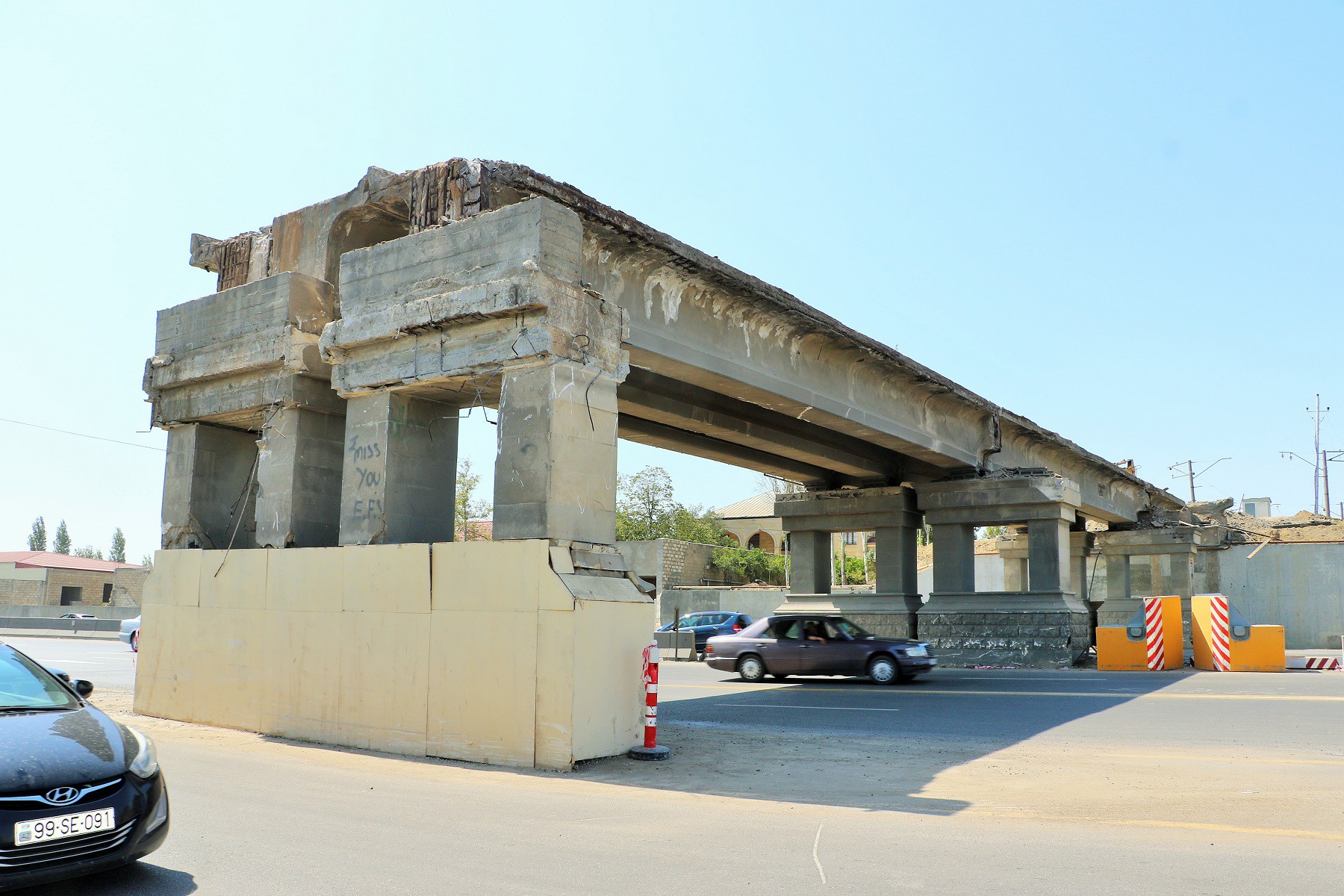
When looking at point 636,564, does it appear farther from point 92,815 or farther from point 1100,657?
point 92,815

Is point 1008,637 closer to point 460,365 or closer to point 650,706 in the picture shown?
point 650,706

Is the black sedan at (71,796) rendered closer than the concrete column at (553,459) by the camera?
Yes

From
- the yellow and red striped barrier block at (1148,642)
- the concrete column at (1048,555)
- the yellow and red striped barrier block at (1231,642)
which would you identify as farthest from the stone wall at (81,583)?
the yellow and red striped barrier block at (1231,642)

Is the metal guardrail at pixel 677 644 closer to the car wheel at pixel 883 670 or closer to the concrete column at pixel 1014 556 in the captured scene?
the car wheel at pixel 883 670

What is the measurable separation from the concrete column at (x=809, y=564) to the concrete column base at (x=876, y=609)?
1.34 feet

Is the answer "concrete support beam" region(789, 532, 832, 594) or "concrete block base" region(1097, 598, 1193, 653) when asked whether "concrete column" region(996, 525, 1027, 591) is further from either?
"concrete support beam" region(789, 532, 832, 594)

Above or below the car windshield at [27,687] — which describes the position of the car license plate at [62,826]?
below

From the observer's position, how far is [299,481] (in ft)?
43.4

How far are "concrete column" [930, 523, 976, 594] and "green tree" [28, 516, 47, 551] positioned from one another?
149m

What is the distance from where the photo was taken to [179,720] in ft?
43.5

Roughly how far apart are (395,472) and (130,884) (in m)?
6.81

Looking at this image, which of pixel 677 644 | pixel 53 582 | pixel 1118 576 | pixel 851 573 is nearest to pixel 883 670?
pixel 677 644

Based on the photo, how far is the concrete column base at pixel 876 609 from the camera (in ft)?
87.5

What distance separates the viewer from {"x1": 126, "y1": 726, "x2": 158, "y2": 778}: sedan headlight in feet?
17.4
